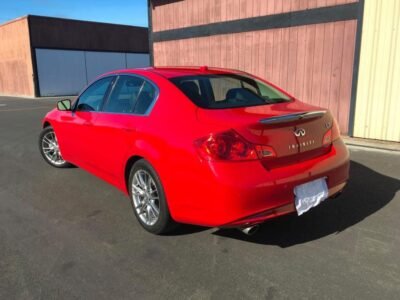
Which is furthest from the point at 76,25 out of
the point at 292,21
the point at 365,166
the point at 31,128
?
the point at 365,166

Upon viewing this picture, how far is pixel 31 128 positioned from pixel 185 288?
910cm

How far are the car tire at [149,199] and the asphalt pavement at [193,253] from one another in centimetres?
12

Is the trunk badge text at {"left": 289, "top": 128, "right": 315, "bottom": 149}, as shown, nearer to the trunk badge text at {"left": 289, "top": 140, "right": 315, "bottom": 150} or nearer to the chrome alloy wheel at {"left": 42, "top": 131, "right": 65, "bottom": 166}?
the trunk badge text at {"left": 289, "top": 140, "right": 315, "bottom": 150}

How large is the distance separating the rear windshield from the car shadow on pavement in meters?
1.18

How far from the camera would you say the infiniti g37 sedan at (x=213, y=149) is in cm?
281

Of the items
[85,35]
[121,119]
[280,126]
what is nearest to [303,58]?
[121,119]

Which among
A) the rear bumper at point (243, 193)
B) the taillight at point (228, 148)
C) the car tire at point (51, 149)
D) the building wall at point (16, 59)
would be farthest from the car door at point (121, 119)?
the building wall at point (16, 59)

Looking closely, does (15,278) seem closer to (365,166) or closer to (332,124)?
(332,124)

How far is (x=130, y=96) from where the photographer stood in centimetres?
390

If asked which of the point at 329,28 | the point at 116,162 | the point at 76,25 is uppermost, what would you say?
the point at 76,25

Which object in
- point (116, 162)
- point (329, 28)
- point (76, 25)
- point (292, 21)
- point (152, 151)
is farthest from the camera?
point (76, 25)

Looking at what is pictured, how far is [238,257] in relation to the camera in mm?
3082

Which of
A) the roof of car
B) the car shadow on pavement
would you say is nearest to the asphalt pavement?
the car shadow on pavement

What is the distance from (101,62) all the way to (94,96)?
26288mm
